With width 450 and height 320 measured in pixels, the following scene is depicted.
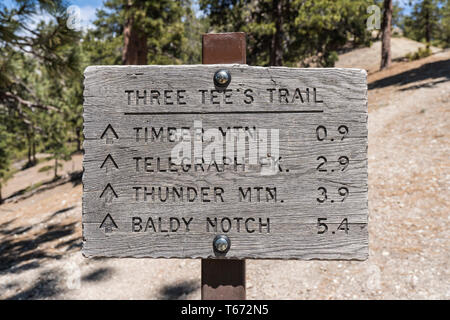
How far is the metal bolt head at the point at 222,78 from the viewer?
1.74m

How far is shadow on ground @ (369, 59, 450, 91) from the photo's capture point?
484 inches

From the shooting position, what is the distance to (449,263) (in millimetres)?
4266

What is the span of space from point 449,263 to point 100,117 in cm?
439

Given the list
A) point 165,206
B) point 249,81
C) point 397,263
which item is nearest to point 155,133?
point 165,206

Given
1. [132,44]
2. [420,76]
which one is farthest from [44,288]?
[420,76]

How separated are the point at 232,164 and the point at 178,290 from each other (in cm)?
369

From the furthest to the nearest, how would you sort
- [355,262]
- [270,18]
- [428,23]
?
[428,23] < [270,18] < [355,262]

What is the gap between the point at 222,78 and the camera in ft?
5.69

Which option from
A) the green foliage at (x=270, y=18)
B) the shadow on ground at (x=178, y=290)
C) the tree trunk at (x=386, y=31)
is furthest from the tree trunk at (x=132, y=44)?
the tree trunk at (x=386, y=31)

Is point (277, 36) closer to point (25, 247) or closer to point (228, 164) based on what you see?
point (25, 247)

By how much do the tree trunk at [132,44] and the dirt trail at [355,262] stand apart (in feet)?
14.9

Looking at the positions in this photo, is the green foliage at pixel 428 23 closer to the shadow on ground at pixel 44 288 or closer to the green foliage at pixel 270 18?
the green foliage at pixel 270 18

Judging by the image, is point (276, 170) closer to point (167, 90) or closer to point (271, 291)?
point (167, 90)

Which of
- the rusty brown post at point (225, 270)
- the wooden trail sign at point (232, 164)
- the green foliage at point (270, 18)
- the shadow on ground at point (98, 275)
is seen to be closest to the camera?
the wooden trail sign at point (232, 164)
